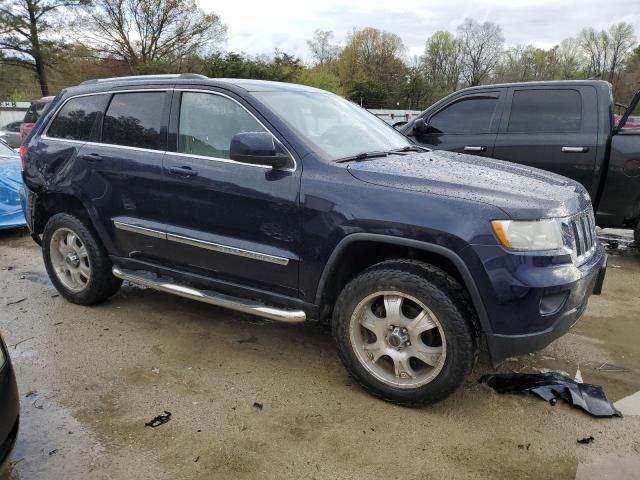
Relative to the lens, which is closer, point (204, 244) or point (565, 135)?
point (204, 244)

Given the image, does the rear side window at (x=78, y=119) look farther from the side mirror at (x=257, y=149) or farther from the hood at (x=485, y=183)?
the hood at (x=485, y=183)

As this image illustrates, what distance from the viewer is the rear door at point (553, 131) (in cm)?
565

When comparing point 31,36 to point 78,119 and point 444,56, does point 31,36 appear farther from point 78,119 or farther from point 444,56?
point 444,56

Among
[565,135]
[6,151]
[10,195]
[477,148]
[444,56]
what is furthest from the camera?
[444,56]

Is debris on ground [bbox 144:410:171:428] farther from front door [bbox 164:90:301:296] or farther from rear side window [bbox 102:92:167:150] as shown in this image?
rear side window [bbox 102:92:167:150]

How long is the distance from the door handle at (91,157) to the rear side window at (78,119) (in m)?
0.17

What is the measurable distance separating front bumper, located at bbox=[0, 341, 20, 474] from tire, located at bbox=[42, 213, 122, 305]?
2071 millimetres

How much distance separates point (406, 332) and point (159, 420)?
4.85ft

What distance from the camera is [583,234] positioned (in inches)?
120

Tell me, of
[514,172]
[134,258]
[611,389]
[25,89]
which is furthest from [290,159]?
[25,89]

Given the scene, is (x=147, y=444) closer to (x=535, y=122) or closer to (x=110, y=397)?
(x=110, y=397)

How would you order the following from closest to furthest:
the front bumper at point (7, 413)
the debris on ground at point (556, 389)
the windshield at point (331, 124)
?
the front bumper at point (7, 413)
the debris on ground at point (556, 389)
the windshield at point (331, 124)

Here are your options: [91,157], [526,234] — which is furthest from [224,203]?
[526,234]

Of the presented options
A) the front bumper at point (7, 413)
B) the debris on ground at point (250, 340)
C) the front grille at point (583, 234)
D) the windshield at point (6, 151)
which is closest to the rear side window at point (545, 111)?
the front grille at point (583, 234)
